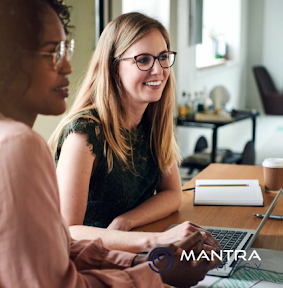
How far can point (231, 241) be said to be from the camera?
0.96 metres

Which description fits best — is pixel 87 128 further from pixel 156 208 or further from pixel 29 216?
pixel 29 216

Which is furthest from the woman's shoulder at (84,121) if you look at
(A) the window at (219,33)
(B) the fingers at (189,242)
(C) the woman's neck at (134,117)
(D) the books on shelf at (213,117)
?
(A) the window at (219,33)

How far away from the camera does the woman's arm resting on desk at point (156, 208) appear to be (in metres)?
1.09

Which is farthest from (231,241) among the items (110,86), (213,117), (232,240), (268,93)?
(268,93)

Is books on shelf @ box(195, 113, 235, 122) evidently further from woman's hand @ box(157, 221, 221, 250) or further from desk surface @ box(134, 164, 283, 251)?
woman's hand @ box(157, 221, 221, 250)

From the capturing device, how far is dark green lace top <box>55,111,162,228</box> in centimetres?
110

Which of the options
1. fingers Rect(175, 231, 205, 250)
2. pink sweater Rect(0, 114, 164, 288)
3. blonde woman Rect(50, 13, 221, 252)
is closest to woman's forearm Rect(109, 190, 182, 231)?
blonde woman Rect(50, 13, 221, 252)

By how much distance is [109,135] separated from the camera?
3.73 feet

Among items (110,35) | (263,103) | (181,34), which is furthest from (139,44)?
(263,103)

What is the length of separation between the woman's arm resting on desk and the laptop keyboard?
19 cm

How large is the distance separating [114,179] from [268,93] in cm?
700

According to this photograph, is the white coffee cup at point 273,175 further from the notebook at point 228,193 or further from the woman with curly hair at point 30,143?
the woman with curly hair at point 30,143

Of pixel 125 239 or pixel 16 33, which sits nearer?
pixel 16 33

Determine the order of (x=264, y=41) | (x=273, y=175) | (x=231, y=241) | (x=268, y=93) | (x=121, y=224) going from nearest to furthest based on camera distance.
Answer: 1. (x=231, y=241)
2. (x=121, y=224)
3. (x=273, y=175)
4. (x=268, y=93)
5. (x=264, y=41)
